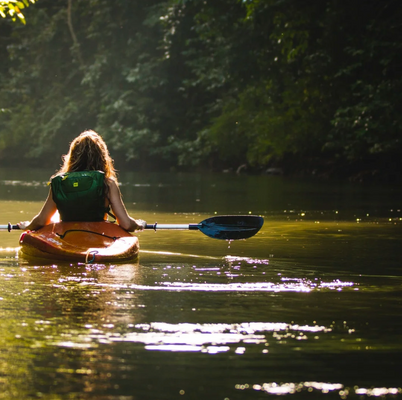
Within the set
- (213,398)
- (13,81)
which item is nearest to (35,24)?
(13,81)

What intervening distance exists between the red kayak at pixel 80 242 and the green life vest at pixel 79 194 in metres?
0.11

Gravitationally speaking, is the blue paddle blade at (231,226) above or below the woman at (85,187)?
below

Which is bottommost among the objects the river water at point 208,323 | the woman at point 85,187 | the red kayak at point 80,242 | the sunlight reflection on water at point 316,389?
the sunlight reflection on water at point 316,389

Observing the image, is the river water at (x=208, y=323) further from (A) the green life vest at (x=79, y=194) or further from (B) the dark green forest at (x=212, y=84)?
(B) the dark green forest at (x=212, y=84)

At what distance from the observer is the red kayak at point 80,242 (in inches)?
351

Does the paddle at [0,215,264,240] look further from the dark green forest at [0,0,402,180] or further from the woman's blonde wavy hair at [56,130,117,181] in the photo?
the dark green forest at [0,0,402,180]

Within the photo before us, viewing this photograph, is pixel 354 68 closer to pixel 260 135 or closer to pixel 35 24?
pixel 260 135

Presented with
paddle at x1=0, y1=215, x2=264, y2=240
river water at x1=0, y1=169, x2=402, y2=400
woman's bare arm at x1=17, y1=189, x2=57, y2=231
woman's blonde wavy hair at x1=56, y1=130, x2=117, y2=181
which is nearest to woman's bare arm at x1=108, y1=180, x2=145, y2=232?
woman's blonde wavy hair at x1=56, y1=130, x2=117, y2=181

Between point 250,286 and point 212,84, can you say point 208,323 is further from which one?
point 212,84

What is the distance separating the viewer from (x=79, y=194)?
30.3ft

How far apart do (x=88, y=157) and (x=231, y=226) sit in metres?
1.86

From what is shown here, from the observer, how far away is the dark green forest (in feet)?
97.8

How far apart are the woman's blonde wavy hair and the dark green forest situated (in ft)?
62.7

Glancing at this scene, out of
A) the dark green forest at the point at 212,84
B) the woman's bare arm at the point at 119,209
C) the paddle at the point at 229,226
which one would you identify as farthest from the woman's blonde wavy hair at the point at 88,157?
the dark green forest at the point at 212,84
